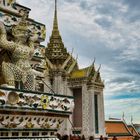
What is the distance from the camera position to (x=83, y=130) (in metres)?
26.4

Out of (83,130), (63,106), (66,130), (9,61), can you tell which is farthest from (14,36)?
(83,130)

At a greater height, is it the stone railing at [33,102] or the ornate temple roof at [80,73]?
the ornate temple roof at [80,73]

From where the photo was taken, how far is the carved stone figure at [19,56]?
21.3ft

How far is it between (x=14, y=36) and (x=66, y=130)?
61.5ft

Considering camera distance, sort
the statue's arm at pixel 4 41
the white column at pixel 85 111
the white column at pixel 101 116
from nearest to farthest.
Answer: the statue's arm at pixel 4 41 < the white column at pixel 85 111 < the white column at pixel 101 116

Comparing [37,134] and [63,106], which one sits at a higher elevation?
[63,106]

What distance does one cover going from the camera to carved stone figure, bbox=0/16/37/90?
21.3 ft

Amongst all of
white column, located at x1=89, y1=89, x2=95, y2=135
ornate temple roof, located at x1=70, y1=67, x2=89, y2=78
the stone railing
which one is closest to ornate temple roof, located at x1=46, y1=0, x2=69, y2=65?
ornate temple roof, located at x1=70, y1=67, x2=89, y2=78

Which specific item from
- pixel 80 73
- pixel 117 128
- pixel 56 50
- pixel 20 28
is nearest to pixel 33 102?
pixel 20 28

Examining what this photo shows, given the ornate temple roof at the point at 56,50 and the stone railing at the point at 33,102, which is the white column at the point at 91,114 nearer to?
the ornate temple roof at the point at 56,50

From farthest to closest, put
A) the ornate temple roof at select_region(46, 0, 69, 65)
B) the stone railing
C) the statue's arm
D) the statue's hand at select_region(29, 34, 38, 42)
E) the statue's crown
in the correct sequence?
the ornate temple roof at select_region(46, 0, 69, 65), the statue's hand at select_region(29, 34, 38, 42), the statue's crown, the statue's arm, the stone railing

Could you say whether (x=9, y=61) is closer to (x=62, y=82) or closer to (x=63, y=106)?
(x=63, y=106)

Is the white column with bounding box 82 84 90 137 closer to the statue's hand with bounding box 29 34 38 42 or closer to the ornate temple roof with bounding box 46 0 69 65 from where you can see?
the ornate temple roof with bounding box 46 0 69 65

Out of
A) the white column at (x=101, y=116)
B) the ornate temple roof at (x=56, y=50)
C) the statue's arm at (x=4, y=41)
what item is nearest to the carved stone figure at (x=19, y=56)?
the statue's arm at (x=4, y=41)
